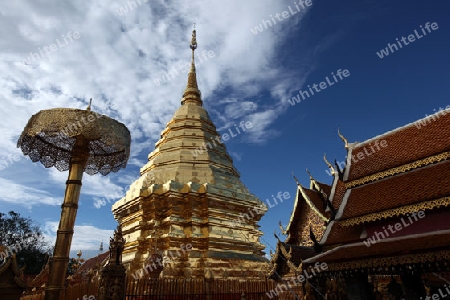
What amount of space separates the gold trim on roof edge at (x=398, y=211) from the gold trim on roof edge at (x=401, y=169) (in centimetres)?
143

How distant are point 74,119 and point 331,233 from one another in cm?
691

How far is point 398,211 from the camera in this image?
22.8ft

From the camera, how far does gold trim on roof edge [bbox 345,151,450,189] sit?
7.39m

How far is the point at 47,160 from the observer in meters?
8.94

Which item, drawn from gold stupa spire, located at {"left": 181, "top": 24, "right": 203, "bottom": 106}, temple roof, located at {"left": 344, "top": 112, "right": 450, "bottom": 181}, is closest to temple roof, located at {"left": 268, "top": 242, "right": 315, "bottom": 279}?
temple roof, located at {"left": 344, "top": 112, "right": 450, "bottom": 181}

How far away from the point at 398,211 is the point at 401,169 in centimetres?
154

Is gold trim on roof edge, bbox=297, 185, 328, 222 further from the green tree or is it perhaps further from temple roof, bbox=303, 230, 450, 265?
the green tree

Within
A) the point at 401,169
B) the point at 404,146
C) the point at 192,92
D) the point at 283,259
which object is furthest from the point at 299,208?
the point at 192,92

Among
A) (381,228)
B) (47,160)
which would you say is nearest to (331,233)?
(381,228)

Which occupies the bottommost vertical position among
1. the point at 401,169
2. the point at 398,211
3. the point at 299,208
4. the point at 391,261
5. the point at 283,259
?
the point at 391,261

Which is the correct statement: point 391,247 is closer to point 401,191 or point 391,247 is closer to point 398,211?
point 398,211

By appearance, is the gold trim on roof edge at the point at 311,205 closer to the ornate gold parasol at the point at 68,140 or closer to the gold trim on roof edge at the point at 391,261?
the gold trim on roof edge at the point at 391,261

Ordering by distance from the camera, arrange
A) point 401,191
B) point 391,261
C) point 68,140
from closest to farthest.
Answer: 1. point 391,261
2. point 401,191
3. point 68,140

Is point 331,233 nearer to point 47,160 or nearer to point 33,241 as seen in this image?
Result: point 47,160
